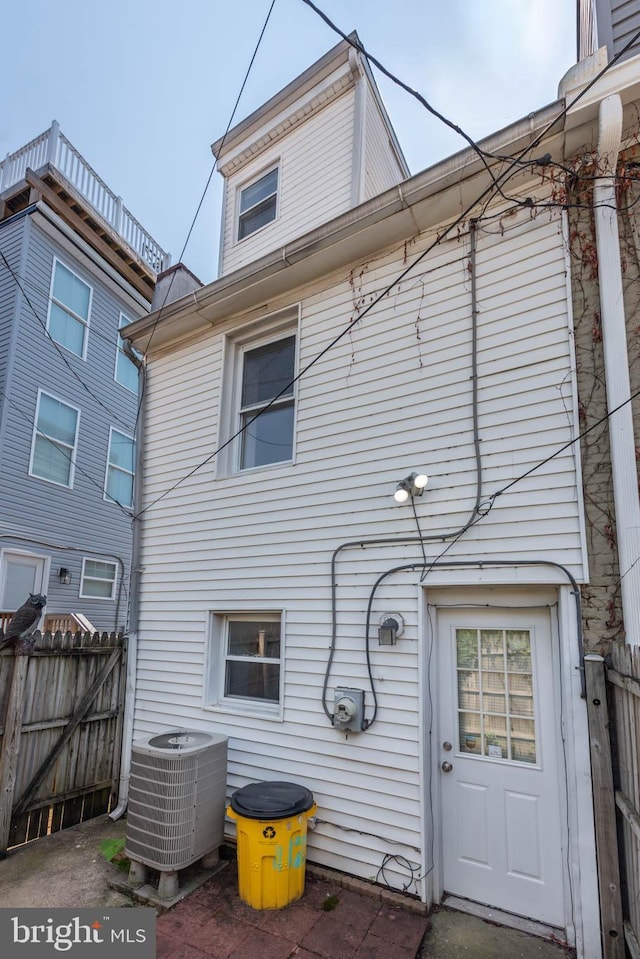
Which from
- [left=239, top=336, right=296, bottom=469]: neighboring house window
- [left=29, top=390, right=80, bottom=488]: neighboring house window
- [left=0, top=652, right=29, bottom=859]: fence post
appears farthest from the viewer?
[left=29, top=390, right=80, bottom=488]: neighboring house window

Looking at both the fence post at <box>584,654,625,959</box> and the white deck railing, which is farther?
the white deck railing

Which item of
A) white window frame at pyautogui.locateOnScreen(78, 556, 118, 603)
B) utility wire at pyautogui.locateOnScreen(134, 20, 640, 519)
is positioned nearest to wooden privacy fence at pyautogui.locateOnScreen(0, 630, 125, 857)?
utility wire at pyautogui.locateOnScreen(134, 20, 640, 519)

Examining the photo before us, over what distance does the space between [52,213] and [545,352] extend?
384 inches

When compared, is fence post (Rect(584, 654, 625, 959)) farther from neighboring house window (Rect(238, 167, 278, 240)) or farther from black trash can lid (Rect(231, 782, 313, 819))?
neighboring house window (Rect(238, 167, 278, 240))

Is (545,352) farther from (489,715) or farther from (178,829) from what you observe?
(178,829)

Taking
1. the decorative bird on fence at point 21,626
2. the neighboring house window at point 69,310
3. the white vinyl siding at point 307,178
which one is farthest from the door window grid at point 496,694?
the neighboring house window at point 69,310

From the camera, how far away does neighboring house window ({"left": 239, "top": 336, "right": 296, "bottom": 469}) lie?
5227mm

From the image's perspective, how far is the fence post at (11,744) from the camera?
427 centimetres

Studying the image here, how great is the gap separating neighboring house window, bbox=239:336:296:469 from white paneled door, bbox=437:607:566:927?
254 cm

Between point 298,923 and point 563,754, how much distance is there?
207 cm

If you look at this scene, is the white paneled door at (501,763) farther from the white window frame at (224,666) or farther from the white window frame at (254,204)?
the white window frame at (254,204)

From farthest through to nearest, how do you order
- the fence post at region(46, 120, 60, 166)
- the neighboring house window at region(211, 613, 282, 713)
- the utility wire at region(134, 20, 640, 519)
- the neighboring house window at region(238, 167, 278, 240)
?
the fence post at region(46, 120, 60, 166) < the neighboring house window at region(238, 167, 278, 240) < the neighboring house window at region(211, 613, 282, 713) < the utility wire at region(134, 20, 640, 519)

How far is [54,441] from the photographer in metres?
9.55

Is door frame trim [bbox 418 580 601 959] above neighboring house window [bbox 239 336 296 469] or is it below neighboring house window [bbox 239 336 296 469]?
below
